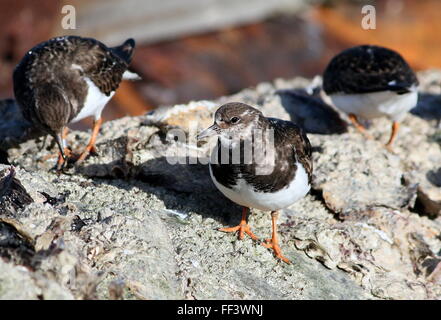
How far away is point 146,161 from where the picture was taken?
5.73m

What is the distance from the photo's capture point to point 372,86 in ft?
23.3

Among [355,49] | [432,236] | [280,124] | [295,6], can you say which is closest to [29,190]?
[280,124]

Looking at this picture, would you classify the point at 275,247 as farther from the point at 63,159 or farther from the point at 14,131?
the point at 14,131

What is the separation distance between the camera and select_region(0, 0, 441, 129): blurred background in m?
10.6

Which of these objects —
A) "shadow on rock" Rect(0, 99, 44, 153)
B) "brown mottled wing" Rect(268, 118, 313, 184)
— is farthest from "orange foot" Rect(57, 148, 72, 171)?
"brown mottled wing" Rect(268, 118, 313, 184)

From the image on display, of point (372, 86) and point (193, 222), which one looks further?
point (372, 86)

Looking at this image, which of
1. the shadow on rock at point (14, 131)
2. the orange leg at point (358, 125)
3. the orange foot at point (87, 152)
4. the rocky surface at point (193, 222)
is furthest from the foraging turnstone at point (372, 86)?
the shadow on rock at point (14, 131)

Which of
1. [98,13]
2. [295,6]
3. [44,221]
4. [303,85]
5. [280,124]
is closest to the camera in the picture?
[44,221]

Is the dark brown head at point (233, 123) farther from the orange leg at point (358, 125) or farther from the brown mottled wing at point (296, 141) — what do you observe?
the orange leg at point (358, 125)

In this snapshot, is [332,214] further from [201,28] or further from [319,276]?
[201,28]

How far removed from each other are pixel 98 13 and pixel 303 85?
462cm

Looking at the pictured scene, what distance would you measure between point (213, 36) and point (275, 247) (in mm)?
7476

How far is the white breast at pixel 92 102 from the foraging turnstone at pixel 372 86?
8.78 ft

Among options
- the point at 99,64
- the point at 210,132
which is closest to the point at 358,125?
the point at 99,64
